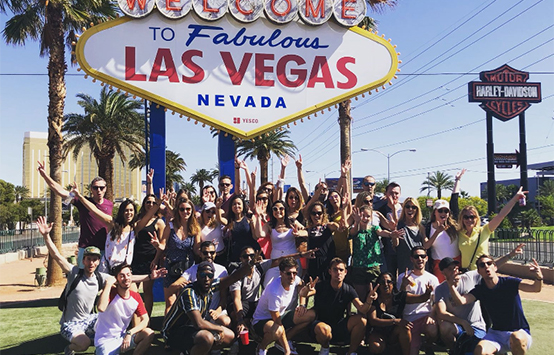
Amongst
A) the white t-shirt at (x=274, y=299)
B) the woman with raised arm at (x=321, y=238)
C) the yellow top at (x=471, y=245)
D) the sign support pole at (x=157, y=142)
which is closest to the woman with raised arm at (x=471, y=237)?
the yellow top at (x=471, y=245)

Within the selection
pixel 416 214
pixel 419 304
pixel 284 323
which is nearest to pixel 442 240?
pixel 416 214

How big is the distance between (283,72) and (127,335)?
6.14 meters

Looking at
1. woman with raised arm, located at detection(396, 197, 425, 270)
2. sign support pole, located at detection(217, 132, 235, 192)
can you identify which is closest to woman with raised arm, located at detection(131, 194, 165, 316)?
sign support pole, located at detection(217, 132, 235, 192)

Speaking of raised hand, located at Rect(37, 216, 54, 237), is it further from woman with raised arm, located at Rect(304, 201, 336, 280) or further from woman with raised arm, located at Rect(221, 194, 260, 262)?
woman with raised arm, located at Rect(304, 201, 336, 280)

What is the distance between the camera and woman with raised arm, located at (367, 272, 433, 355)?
529 centimetres

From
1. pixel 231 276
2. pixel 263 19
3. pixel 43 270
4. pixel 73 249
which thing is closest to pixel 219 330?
pixel 231 276

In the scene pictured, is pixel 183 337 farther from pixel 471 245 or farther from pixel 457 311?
pixel 471 245

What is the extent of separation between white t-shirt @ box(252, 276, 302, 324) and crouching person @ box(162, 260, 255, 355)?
0.57 metres

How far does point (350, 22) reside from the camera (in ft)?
31.4

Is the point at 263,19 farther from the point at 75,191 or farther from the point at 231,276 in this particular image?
the point at 231,276

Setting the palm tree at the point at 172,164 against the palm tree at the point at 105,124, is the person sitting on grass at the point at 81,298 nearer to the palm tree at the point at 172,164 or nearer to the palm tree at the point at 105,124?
the palm tree at the point at 105,124

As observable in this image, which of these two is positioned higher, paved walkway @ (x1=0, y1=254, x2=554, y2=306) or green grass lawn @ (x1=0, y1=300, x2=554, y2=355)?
green grass lawn @ (x1=0, y1=300, x2=554, y2=355)

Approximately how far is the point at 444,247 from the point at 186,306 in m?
3.38

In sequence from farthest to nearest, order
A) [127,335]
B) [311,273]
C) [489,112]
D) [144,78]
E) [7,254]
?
[489,112], [7,254], [144,78], [311,273], [127,335]
